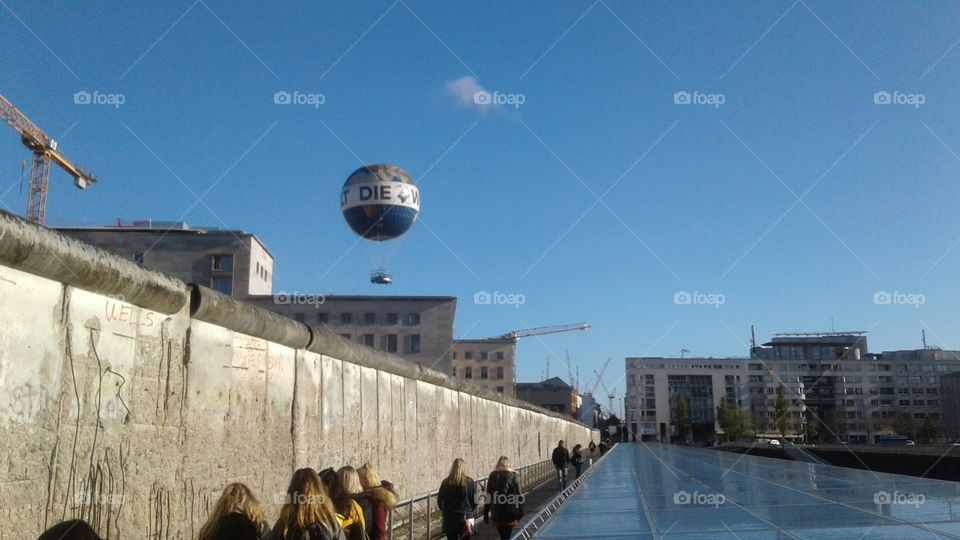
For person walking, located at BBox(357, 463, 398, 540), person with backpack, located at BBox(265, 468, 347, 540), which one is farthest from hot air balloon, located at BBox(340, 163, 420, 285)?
person with backpack, located at BBox(265, 468, 347, 540)

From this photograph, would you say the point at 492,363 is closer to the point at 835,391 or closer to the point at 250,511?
the point at 835,391

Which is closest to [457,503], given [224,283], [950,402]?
[224,283]

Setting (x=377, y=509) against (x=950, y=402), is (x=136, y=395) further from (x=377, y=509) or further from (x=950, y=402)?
(x=950, y=402)

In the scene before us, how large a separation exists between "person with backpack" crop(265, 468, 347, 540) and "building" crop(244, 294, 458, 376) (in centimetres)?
9560

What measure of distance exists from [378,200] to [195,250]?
195 ft

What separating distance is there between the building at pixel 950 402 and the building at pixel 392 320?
93034 mm

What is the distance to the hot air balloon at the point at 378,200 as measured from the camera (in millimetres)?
44812

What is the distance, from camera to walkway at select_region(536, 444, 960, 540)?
10.7 meters

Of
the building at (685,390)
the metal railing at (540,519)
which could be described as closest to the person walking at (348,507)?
the metal railing at (540,519)

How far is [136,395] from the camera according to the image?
6.02m

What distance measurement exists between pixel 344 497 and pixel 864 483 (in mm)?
16724

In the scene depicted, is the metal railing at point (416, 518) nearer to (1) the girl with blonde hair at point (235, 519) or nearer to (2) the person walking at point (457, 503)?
(2) the person walking at point (457, 503)

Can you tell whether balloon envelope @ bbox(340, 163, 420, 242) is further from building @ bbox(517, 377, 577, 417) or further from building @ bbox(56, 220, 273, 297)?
building @ bbox(517, 377, 577, 417)

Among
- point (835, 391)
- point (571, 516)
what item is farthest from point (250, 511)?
point (835, 391)
